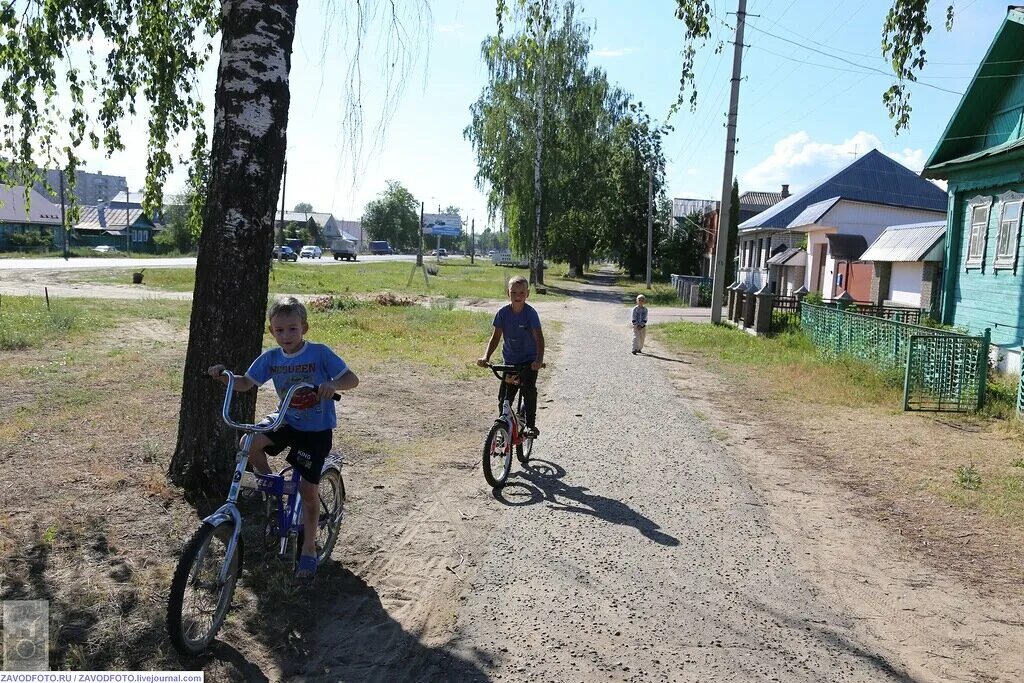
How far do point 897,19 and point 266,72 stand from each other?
4.61 metres

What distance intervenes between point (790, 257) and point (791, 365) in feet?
79.2

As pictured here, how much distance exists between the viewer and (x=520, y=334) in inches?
261

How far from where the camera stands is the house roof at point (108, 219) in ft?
259

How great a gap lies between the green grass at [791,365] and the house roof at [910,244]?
4.45m

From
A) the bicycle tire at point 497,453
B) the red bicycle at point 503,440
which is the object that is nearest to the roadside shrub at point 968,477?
the red bicycle at point 503,440

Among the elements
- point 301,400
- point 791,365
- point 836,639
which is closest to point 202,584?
point 301,400

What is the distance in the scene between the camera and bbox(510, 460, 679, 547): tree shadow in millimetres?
5293

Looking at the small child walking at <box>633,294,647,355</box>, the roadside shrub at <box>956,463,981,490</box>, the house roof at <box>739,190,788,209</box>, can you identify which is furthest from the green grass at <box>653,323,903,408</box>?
the house roof at <box>739,190,788,209</box>

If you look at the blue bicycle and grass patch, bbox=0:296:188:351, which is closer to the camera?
the blue bicycle

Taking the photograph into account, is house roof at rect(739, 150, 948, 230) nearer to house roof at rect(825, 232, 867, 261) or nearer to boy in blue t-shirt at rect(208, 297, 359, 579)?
house roof at rect(825, 232, 867, 261)

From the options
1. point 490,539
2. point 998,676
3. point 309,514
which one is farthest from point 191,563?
point 998,676

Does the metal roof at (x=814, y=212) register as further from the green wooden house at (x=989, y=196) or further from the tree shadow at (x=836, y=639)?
the tree shadow at (x=836, y=639)

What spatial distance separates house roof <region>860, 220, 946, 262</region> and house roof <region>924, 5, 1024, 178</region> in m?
3.37

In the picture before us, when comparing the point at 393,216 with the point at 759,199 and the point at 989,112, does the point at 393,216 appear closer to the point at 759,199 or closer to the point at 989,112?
the point at 759,199
